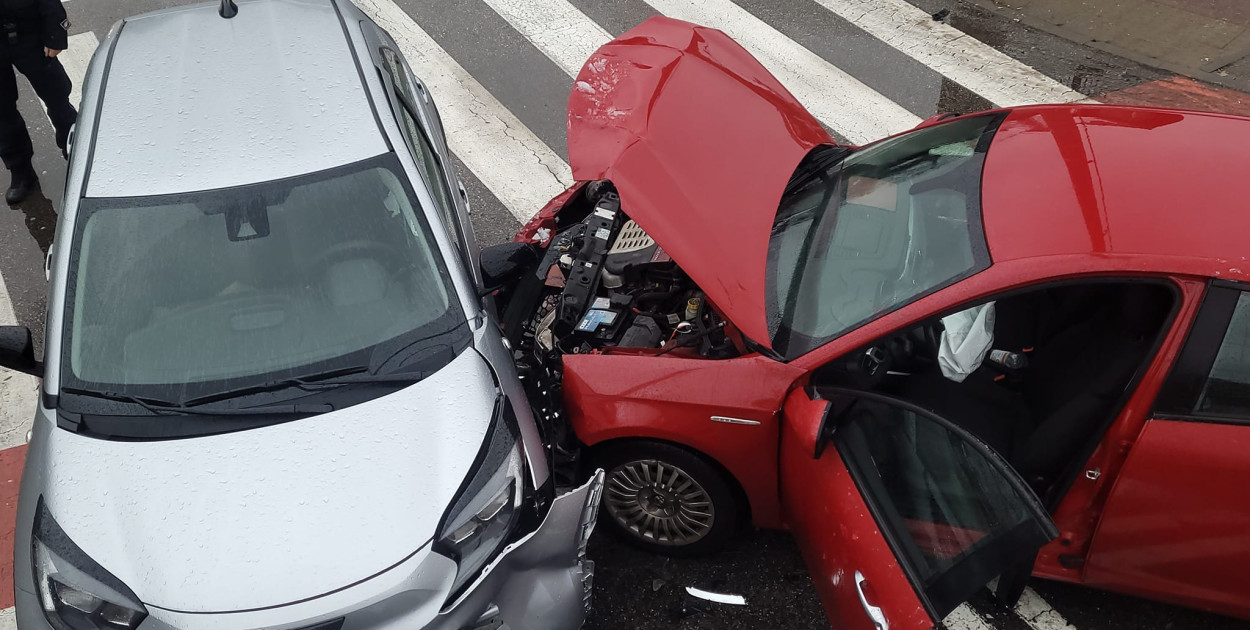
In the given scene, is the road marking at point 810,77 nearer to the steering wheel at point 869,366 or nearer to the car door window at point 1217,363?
the steering wheel at point 869,366

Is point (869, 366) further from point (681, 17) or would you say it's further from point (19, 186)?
point (19, 186)

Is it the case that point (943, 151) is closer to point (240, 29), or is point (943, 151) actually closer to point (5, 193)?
point (240, 29)

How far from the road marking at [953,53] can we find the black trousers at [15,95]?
5.88 metres

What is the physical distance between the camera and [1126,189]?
3467 mm

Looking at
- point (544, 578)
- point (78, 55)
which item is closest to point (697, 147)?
point (544, 578)

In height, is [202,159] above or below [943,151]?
below

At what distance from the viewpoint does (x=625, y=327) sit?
430cm

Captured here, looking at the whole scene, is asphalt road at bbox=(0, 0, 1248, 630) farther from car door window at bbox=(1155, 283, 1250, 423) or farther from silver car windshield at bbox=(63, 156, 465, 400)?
silver car windshield at bbox=(63, 156, 465, 400)

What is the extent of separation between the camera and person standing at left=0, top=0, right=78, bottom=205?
19.2ft

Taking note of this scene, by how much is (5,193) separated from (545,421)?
4957mm

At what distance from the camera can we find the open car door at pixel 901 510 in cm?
298

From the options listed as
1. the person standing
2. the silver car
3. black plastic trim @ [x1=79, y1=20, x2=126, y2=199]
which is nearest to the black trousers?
the person standing

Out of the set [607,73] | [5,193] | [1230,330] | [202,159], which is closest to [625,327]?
[607,73]

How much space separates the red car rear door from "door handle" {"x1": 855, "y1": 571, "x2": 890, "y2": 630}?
101 cm
